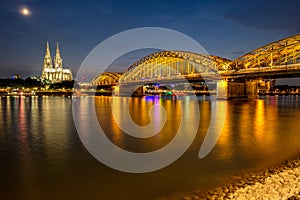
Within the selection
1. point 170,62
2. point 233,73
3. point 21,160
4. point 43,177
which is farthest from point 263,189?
point 170,62

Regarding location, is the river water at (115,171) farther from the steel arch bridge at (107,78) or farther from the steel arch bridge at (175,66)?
the steel arch bridge at (107,78)

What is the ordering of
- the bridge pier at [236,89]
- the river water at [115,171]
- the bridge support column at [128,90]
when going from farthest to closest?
1. the bridge support column at [128,90]
2. the bridge pier at [236,89]
3. the river water at [115,171]

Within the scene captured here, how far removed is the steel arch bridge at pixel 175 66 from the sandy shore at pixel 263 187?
5754 cm

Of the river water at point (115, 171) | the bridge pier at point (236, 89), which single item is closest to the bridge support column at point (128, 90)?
the bridge pier at point (236, 89)

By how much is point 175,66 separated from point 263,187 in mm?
87644

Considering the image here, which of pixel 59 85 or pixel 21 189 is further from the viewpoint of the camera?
pixel 59 85

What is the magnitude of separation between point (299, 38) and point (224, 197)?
2311 inches

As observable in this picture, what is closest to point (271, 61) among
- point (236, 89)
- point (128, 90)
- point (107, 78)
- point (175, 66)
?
point (236, 89)

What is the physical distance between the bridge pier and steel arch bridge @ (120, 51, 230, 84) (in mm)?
4018

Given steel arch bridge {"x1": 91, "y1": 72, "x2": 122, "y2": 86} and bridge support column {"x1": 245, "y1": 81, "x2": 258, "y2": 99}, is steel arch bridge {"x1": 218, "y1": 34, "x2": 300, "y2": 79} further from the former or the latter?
steel arch bridge {"x1": 91, "y1": 72, "x2": 122, "y2": 86}

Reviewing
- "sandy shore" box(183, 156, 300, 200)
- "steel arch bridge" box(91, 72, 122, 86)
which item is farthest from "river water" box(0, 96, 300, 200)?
"steel arch bridge" box(91, 72, 122, 86)

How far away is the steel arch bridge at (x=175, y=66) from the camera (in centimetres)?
7078

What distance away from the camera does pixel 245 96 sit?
68.4 m

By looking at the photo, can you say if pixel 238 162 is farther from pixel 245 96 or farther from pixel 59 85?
pixel 59 85
